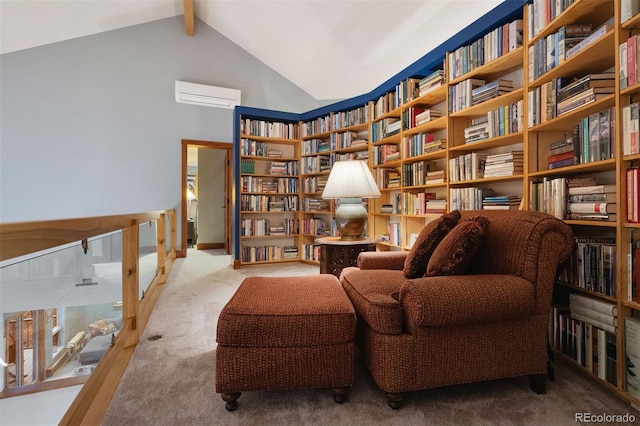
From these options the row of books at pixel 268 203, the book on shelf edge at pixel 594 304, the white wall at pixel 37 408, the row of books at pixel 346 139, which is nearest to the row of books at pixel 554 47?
the book on shelf edge at pixel 594 304

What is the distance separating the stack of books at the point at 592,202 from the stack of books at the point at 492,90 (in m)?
0.94

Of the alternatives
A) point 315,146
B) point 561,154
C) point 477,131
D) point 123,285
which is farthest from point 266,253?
point 561,154

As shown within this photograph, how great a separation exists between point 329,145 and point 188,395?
11.7 ft

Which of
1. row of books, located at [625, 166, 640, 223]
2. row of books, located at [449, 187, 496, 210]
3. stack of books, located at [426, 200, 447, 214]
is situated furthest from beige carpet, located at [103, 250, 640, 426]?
stack of books, located at [426, 200, 447, 214]

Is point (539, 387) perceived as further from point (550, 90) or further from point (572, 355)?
point (550, 90)

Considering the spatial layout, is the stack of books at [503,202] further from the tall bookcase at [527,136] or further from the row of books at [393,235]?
the row of books at [393,235]

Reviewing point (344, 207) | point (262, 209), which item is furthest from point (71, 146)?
point (344, 207)

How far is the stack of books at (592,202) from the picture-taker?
4.82ft

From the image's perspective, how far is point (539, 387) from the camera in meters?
1.39

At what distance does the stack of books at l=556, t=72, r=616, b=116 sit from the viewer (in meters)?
1.53

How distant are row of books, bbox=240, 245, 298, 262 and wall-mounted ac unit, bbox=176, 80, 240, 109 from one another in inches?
99.5

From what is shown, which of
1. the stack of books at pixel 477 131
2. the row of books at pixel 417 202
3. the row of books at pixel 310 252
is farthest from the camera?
the row of books at pixel 310 252

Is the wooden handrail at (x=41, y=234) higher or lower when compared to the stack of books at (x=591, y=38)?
lower

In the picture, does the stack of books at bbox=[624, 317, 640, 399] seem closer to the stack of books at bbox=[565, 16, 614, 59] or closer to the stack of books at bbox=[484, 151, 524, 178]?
the stack of books at bbox=[484, 151, 524, 178]
